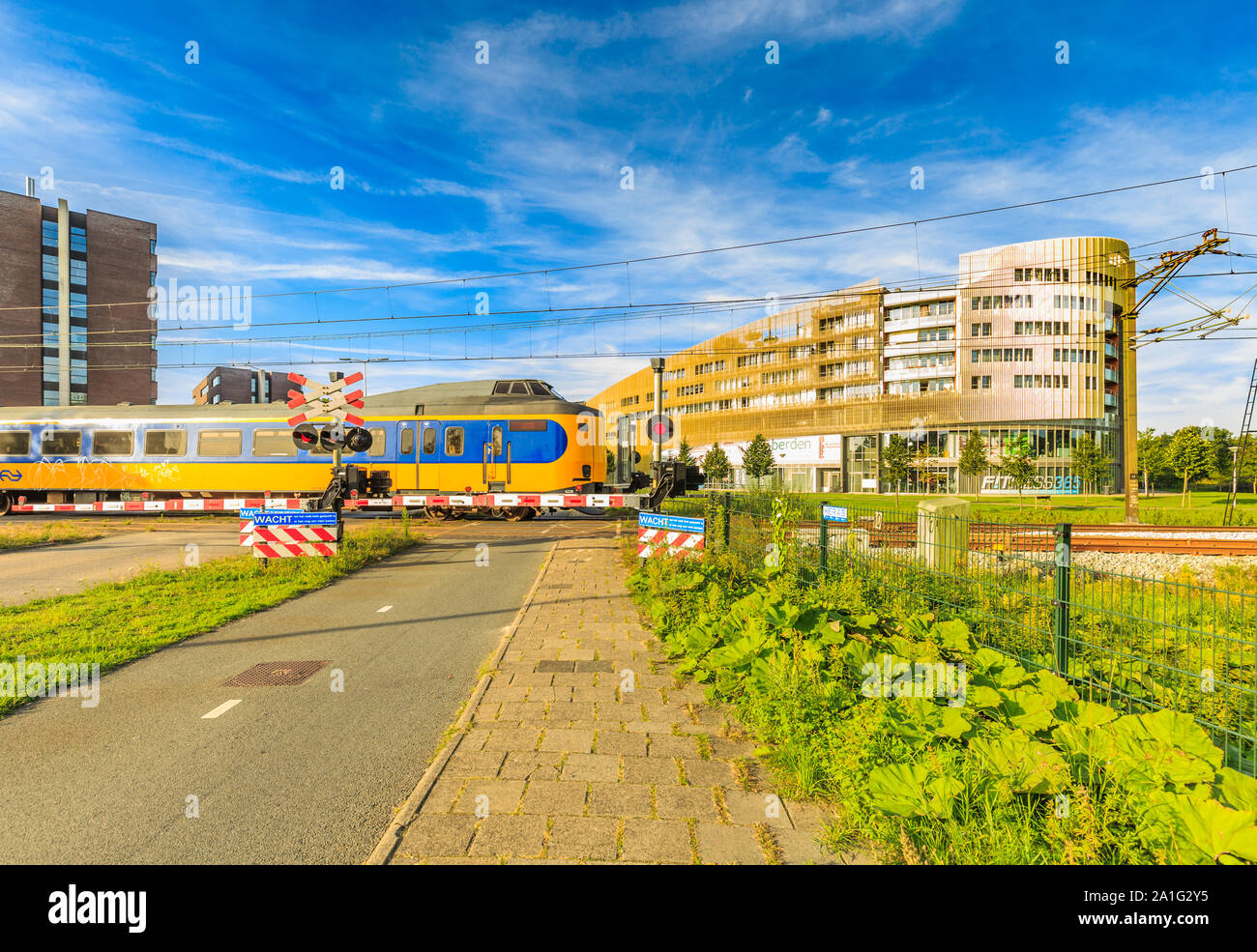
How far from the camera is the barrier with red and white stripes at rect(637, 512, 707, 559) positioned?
898 centimetres

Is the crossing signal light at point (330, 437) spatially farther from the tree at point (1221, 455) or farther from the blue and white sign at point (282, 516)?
the tree at point (1221, 455)

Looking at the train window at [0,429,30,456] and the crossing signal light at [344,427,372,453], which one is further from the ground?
the train window at [0,429,30,456]

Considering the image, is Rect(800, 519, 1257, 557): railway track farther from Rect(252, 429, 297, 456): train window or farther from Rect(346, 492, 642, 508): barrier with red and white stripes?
Rect(252, 429, 297, 456): train window

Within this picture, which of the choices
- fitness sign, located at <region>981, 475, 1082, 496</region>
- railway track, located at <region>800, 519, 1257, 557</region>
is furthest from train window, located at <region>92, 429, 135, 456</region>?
fitness sign, located at <region>981, 475, 1082, 496</region>

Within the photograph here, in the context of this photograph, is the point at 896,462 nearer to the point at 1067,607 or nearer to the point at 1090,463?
the point at 1090,463

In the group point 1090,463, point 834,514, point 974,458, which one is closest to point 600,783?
point 834,514

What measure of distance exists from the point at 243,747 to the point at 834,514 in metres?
6.33

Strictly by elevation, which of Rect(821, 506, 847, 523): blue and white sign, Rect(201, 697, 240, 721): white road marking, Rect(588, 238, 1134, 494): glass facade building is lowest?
Rect(201, 697, 240, 721): white road marking

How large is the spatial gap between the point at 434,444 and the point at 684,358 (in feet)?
220

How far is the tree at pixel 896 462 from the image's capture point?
43.1 m

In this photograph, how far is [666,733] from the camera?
13.8ft

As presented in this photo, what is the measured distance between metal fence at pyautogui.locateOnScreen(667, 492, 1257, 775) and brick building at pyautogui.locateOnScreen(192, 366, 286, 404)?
93.8m
